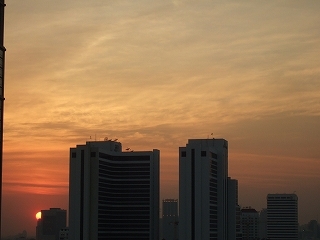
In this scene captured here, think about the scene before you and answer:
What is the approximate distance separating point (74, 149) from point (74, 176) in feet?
16.5

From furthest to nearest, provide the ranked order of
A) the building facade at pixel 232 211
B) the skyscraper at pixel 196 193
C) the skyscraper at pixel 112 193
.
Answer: the building facade at pixel 232 211, the skyscraper at pixel 112 193, the skyscraper at pixel 196 193

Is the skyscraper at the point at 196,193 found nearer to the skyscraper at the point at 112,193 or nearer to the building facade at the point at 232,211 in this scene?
the building facade at the point at 232,211

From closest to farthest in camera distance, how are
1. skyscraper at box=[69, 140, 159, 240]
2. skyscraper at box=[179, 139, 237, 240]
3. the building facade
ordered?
1. skyscraper at box=[179, 139, 237, 240]
2. skyscraper at box=[69, 140, 159, 240]
3. the building facade

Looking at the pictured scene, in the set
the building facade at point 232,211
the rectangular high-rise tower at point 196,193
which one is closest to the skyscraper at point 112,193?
the building facade at point 232,211

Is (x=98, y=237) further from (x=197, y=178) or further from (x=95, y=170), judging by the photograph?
(x=197, y=178)

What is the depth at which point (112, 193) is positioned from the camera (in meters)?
154

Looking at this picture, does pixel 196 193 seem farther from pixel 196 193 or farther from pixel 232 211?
pixel 232 211

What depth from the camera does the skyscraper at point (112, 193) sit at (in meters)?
142

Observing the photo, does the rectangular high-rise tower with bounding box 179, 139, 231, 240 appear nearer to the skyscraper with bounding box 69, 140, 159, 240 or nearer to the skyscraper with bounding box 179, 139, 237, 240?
the skyscraper with bounding box 179, 139, 237, 240

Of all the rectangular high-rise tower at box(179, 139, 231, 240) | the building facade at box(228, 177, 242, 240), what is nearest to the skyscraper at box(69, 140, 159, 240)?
the building facade at box(228, 177, 242, 240)

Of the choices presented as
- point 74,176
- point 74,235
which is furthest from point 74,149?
point 74,235

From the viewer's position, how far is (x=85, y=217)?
14125 centimetres

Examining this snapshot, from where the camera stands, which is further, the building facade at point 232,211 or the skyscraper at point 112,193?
the building facade at point 232,211

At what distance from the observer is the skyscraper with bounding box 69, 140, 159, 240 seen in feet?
465
